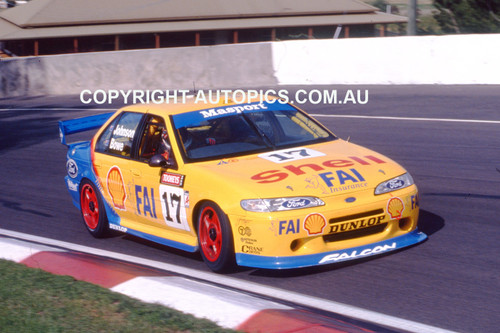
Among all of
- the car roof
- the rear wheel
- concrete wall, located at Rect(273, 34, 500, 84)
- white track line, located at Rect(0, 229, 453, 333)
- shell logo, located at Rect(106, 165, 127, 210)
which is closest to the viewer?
white track line, located at Rect(0, 229, 453, 333)

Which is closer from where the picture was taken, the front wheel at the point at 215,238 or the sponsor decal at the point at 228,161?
Result: the front wheel at the point at 215,238

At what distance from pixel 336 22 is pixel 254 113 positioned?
35073 millimetres

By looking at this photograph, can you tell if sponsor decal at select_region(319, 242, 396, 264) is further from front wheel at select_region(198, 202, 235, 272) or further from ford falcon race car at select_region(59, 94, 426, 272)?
front wheel at select_region(198, 202, 235, 272)

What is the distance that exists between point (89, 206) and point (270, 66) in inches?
529

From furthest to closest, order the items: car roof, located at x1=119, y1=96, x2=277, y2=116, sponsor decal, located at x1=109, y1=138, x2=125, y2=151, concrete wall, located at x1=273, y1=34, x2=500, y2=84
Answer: concrete wall, located at x1=273, y1=34, x2=500, y2=84 < sponsor decal, located at x1=109, y1=138, x2=125, y2=151 < car roof, located at x1=119, y1=96, x2=277, y2=116

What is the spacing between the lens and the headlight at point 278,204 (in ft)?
18.4

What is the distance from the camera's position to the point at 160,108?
7.17m

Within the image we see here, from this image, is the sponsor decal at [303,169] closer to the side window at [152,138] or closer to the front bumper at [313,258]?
the front bumper at [313,258]

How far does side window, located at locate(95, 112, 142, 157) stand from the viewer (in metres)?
7.27

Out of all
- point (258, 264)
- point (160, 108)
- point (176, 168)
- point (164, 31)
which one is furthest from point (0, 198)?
point (164, 31)

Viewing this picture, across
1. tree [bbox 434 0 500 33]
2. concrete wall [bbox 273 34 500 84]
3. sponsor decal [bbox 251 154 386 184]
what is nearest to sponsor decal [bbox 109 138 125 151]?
sponsor decal [bbox 251 154 386 184]

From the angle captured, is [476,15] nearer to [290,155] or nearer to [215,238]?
[290,155]

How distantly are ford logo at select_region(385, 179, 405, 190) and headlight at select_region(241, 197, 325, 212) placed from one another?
69 cm

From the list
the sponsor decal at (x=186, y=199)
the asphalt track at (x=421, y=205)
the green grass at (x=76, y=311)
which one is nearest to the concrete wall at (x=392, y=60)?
the asphalt track at (x=421, y=205)
